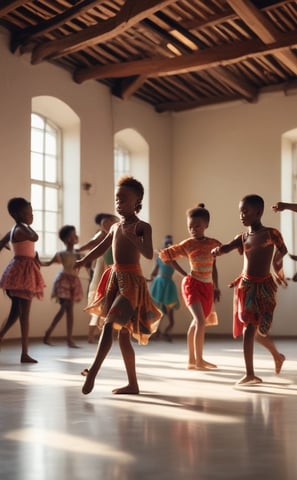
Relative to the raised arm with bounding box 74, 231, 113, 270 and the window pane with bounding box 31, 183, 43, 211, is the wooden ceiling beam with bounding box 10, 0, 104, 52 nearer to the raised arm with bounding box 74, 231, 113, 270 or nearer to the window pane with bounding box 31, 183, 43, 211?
the window pane with bounding box 31, 183, 43, 211

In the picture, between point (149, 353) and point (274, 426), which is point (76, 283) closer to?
point (149, 353)

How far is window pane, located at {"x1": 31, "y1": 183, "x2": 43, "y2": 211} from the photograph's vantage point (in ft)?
30.1

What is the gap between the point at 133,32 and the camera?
830 centimetres

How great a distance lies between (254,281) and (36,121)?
17.6 feet

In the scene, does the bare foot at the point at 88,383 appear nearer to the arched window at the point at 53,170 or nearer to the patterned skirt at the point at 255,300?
the patterned skirt at the point at 255,300

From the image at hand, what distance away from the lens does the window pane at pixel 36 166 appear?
9.20 m

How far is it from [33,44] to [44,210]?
2151mm

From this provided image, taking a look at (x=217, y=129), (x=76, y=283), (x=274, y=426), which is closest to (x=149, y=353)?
(x=76, y=283)

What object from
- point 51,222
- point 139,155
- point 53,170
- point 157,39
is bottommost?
point 51,222

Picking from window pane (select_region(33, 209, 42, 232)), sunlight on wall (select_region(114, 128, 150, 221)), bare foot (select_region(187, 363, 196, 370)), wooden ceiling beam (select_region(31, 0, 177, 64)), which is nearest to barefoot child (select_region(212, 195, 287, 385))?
bare foot (select_region(187, 363, 196, 370))

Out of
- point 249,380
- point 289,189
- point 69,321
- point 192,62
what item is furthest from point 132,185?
point 289,189

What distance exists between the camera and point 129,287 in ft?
13.1

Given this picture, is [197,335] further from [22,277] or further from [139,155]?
[139,155]

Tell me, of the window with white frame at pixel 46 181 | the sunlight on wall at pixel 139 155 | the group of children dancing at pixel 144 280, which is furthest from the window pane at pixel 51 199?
the group of children dancing at pixel 144 280
